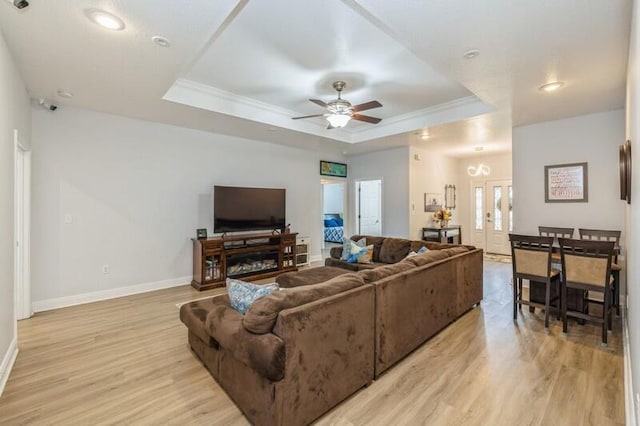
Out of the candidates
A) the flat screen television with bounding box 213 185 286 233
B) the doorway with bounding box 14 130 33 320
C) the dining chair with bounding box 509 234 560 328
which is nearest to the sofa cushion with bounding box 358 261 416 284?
the dining chair with bounding box 509 234 560 328

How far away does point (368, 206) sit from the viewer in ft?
26.0

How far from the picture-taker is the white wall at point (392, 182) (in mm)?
6867

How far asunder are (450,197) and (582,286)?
540 centimetres

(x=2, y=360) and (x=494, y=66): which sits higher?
(x=494, y=66)

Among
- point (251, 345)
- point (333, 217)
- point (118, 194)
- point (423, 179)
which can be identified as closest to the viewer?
point (251, 345)

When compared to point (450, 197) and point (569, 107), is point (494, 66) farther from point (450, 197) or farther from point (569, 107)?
point (450, 197)

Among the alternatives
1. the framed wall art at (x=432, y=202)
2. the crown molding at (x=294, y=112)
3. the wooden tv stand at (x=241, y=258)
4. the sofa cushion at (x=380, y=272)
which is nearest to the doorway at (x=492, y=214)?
the framed wall art at (x=432, y=202)

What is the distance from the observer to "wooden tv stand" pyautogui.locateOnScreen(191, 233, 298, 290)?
4.95m

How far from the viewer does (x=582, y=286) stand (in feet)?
10.4

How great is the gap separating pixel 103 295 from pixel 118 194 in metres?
1.46

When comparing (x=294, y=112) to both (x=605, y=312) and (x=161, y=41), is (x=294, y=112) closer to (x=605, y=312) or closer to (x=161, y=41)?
(x=161, y=41)

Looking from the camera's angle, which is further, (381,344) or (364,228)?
(364,228)

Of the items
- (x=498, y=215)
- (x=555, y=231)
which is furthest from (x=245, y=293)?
(x=498, y=215)

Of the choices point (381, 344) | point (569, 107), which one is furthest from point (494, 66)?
point (381, 344)
